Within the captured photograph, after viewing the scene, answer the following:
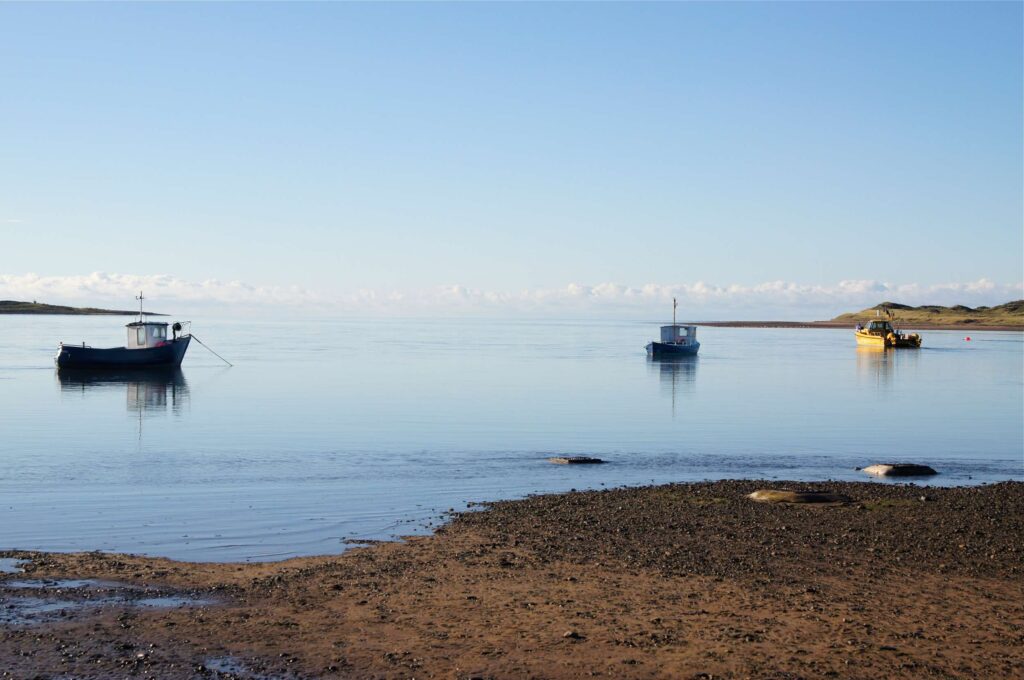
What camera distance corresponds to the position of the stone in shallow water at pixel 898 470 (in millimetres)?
24125

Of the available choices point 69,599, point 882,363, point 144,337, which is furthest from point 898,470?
point 882,363

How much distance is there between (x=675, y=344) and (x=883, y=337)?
34.1 m

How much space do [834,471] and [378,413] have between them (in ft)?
69.7

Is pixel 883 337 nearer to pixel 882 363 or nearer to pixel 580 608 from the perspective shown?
pixel 882 363

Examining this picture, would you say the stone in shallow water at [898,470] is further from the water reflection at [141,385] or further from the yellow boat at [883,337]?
the yellow boat at [883,337]

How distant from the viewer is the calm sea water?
18375 mm

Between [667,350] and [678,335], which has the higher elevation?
[678,335]

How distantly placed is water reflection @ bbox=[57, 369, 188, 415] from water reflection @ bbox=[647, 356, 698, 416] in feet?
80.7

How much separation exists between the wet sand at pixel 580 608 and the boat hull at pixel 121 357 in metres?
56.3

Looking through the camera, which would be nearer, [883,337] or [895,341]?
[895,341]

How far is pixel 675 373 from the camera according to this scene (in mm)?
72000

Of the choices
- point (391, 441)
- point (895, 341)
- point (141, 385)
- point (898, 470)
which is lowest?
point (141, 385)

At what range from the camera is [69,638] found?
10289 mm

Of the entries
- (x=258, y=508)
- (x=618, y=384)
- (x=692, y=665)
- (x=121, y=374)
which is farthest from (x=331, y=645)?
(x=121, y=374)
